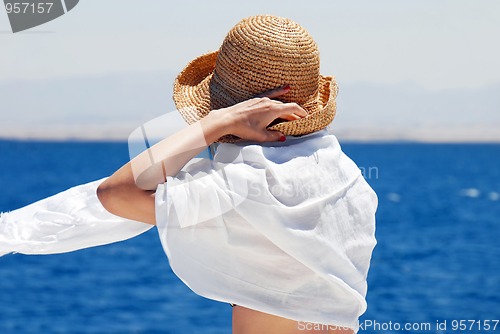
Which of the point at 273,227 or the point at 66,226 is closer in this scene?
the point at 273,227

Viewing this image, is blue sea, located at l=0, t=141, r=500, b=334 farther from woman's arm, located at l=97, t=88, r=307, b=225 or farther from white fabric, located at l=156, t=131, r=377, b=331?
woman's arm, located at l=97, t=88, r=307, b=225

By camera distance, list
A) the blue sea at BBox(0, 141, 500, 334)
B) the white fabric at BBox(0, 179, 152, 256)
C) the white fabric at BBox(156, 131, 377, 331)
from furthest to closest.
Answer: the blue sea at BBox(0, 141, 500, 334) → the white fabric at BBox(0, 179, 152, 256) → the white fabric at BBox(156, 131, 377, 331)

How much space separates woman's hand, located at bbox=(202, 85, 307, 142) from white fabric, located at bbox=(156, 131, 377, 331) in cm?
4

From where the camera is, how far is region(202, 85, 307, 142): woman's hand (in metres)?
1.78

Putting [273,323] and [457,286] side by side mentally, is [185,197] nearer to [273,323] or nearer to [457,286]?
[273,323]

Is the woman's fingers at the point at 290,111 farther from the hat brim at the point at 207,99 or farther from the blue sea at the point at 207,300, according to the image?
the blue sea at the point at 207,300

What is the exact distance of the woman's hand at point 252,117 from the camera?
1.78 metres

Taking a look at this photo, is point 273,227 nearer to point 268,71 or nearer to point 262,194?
point 262,194

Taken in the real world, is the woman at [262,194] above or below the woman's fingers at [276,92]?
below

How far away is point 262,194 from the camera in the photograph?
5.71ft

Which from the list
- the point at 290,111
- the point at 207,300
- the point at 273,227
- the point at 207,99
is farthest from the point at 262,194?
the point at 207,300

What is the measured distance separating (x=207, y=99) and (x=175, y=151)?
0.21 metres

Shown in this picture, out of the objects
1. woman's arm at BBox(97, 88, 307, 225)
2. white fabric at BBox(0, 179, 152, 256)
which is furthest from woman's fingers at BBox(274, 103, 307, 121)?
white fabric at BBox(0, 179, 152, 256)

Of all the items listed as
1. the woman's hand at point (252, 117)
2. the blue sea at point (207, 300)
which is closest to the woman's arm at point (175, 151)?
the woman's hand at point (252, 117)
